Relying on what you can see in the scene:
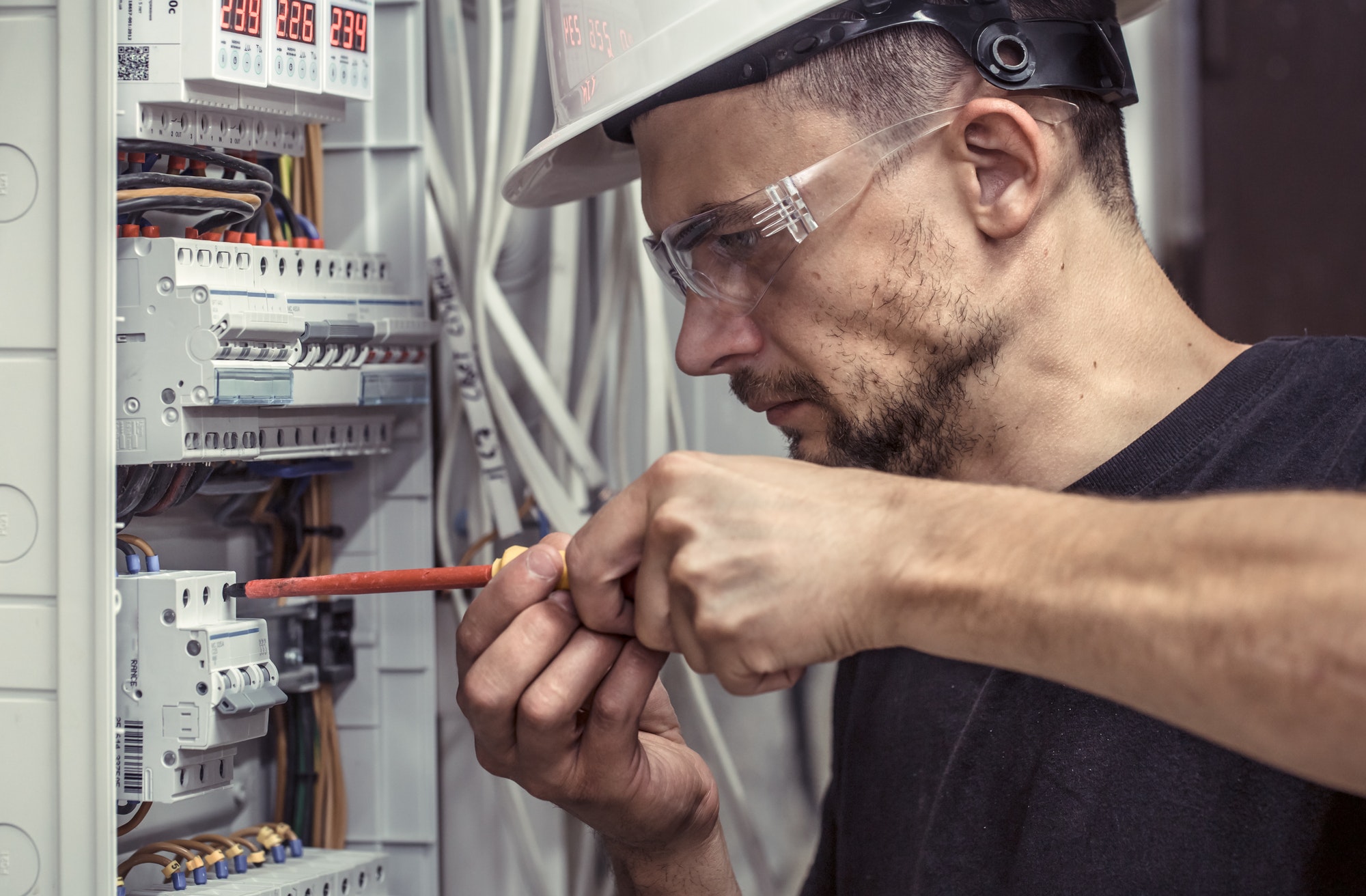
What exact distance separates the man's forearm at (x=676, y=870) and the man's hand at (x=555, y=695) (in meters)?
0.09

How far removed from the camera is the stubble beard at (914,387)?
3.47ft

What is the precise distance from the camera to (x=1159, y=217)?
169 centimetres

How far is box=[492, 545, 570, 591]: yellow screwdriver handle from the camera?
3.03 ft

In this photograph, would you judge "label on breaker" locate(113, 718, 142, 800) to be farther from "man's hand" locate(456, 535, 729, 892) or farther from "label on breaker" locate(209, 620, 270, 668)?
"man's hand" locate(456, 535, 729, 892)

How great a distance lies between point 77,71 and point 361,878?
84 centimetres

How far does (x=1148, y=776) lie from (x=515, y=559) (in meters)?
0.52

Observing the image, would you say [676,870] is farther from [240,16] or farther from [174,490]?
[240,16]

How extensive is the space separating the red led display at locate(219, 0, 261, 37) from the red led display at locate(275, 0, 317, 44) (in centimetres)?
2

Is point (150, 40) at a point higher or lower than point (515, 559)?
higher

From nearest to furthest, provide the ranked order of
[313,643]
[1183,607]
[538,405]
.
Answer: [1183,607], [313,643], [538,405]

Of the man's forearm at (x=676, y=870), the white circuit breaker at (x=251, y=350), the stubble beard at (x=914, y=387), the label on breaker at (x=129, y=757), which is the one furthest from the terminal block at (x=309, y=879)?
the stubble beard at (x=914, y=387)

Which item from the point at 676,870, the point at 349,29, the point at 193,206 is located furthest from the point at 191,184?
the point at 676,870

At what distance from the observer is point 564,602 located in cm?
92

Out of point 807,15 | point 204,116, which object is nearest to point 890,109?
point 807,15
